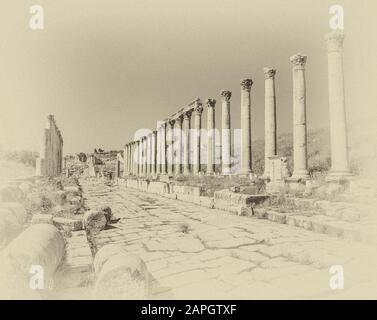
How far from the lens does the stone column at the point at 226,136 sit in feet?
63.0

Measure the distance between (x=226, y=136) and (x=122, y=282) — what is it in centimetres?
1721

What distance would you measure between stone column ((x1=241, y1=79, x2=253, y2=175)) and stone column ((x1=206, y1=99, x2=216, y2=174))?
170 inches

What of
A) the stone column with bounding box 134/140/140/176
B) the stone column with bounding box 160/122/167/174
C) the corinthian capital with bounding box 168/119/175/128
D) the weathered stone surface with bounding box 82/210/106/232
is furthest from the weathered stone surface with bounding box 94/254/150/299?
the stone column with bounding box 134/140/140/176

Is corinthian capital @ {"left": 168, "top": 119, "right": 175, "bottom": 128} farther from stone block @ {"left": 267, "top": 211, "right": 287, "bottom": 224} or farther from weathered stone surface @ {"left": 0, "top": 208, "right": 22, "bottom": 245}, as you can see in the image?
weathered stone surface @ {"left": 0, "top": 208, "right": 22, "bottom": 245}

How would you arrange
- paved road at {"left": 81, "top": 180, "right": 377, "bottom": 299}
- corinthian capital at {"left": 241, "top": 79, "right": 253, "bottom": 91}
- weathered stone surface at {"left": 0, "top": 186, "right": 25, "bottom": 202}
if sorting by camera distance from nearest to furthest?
paved road at {"left": 81, "top": 180, "right": 377, "bottom": 299}
weathered stone surface at {"left": 0, "top": 186, "right": 25, "bottom": 202}
corinthian capital at {"left": 241, "top": 79, "right": 253, "bottom": 91}

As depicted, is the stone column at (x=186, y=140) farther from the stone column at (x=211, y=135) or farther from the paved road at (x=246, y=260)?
the paved road at (x=246, y=260)

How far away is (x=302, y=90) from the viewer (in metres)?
12.9

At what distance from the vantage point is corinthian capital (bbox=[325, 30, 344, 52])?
10.5m

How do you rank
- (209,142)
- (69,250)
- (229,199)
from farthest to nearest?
(209,142), (229,199), (69,250)

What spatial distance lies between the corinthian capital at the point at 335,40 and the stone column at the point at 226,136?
9.12 meters
